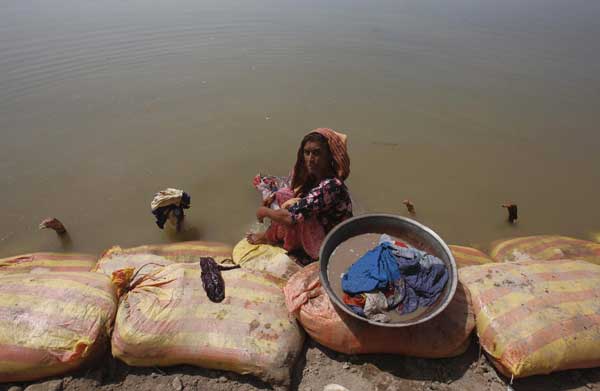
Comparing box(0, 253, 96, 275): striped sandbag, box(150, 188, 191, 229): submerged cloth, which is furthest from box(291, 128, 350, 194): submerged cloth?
box(0, 253, 96, 275): striped sandbag

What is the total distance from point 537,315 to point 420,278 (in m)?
0.60

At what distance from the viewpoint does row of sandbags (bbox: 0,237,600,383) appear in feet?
5.59

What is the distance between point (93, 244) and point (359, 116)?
12.0ft

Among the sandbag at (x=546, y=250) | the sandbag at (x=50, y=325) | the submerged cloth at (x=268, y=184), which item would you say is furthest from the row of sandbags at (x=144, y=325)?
the sandbag at (x=546, y=250)

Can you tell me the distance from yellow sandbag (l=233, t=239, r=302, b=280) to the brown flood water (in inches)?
30.7

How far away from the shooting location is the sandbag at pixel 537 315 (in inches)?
66.0

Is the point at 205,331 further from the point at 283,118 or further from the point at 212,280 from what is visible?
the point at 283,118

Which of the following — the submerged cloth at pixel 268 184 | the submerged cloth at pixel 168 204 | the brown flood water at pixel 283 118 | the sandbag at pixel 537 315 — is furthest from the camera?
the brown flood water at pixel 283 118

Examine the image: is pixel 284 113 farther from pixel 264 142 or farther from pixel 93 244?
pixel 93 244

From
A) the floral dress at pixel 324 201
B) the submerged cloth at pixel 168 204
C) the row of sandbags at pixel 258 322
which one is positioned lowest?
the row of sandbags at pixel 258 322

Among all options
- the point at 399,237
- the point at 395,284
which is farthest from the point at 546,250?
the point at 395,284

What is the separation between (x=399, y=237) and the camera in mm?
2170

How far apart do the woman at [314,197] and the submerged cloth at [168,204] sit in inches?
35.7

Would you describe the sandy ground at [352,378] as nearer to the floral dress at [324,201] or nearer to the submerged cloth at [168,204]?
the floral dress at [324,201]
